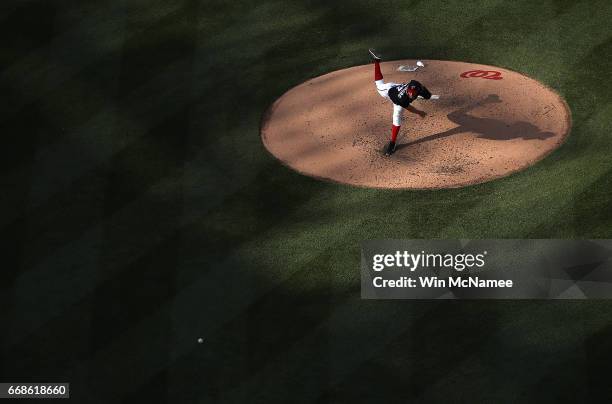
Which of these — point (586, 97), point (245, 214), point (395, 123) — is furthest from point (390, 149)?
point (586, 97)

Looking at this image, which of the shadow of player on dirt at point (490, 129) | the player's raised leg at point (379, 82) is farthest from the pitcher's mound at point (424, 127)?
the player's raised leg at point (379, 82)

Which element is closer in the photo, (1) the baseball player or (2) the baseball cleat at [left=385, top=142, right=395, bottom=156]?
(1) the baseball player

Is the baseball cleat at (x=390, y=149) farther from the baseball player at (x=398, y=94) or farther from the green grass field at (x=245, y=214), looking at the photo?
the green grass field at (x=245, y=214)

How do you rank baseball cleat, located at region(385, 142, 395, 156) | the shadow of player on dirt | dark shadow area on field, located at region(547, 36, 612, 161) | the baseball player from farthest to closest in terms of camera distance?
the shadow of player on dirt, baseball cleat, located at region(385, 142, 395, 156), dark shadow area on field, located at region(547, 36, 612, 161), the baseball player

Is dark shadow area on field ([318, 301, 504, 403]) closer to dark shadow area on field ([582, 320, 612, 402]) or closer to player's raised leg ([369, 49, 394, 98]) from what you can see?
dark shadow area on field ([582, 320, 612, 402])

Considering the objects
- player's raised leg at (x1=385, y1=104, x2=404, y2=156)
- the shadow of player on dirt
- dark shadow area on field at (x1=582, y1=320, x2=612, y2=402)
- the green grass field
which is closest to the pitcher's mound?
the shadow of player on dirt

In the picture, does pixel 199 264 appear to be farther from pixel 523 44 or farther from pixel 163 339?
pixel 523 44
